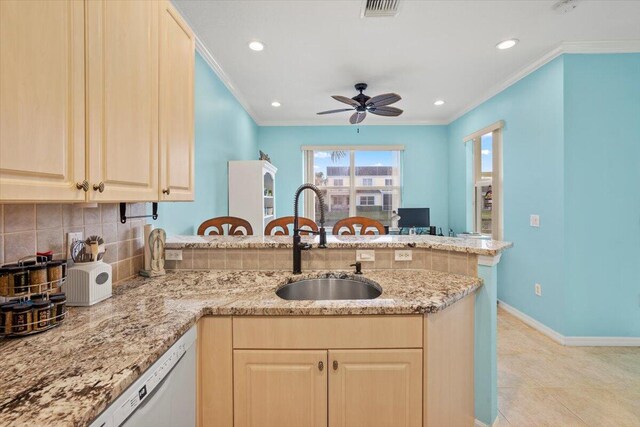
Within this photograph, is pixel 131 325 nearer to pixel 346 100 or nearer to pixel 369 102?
pixel 346 100

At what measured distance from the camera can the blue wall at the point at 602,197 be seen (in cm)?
270

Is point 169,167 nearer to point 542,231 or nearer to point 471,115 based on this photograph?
point 542,231

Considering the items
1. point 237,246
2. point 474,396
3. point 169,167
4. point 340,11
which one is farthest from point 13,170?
point 340,11

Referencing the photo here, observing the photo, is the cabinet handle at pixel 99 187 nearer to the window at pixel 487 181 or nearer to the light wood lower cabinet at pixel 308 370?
the light wood lower cabinet at pixel 308 370

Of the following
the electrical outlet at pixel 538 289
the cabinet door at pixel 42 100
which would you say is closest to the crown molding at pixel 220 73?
the cabinet door at pixel 42 100

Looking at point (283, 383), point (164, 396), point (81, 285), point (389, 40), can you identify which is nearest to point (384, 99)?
point (389, 40)

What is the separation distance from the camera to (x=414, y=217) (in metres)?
5.11

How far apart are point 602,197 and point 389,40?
7.93 feet

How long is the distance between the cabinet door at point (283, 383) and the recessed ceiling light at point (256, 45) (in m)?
2.66

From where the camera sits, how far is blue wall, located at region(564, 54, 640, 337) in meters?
2.70

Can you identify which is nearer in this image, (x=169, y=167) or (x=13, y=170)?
(x=13, y=170)

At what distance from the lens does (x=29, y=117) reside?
0.75 m

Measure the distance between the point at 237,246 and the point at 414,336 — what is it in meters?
1.06

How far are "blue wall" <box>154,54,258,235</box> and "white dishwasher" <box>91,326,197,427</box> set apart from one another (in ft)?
4.05
